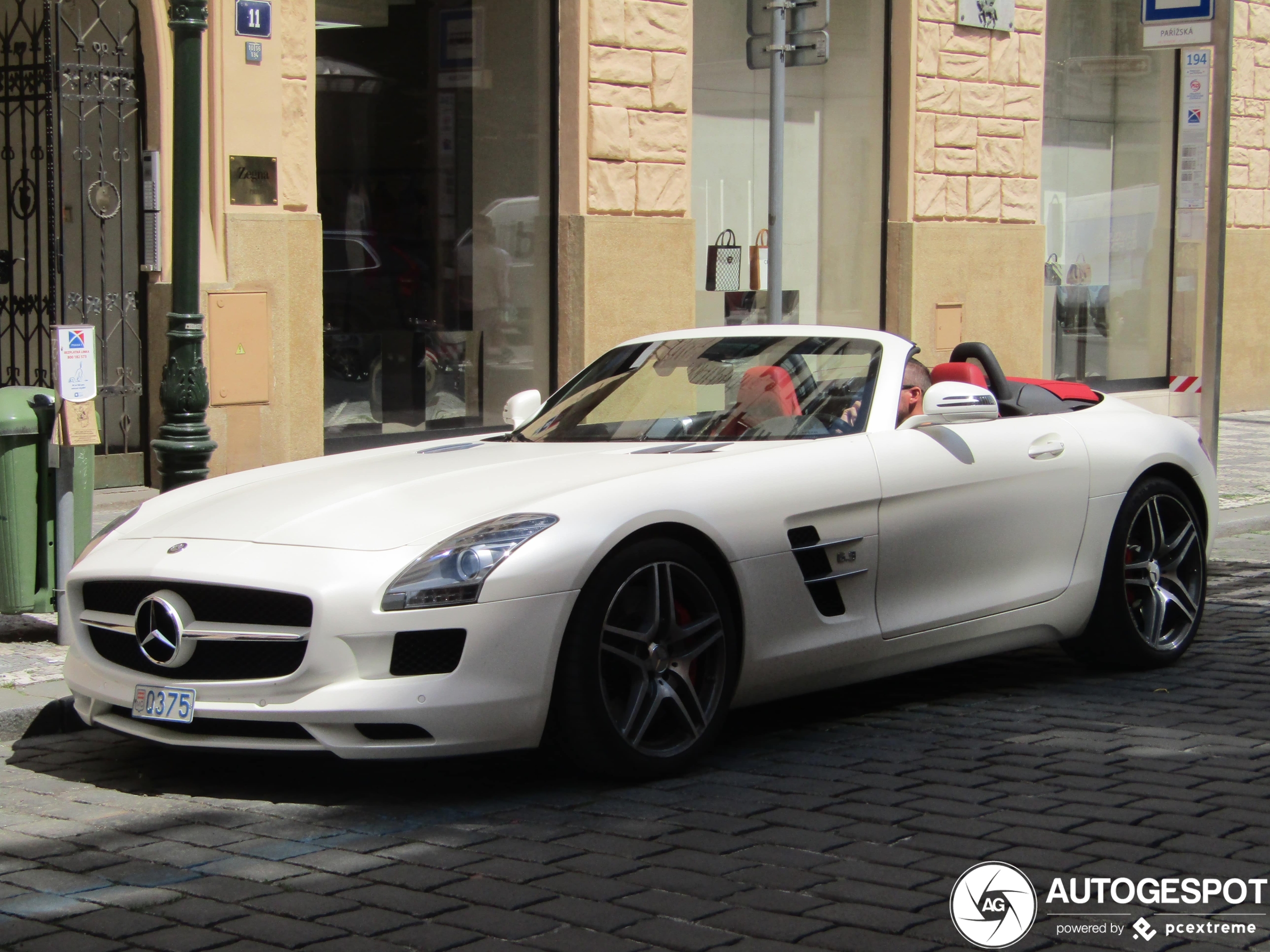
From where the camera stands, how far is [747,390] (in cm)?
625

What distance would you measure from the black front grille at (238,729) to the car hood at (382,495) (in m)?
0.52

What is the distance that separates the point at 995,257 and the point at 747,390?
11630 millimetres

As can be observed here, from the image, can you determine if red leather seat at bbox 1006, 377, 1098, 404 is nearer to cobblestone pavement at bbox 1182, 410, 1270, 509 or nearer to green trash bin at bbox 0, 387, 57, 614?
cobblestone pavement at bbox 1182, 410, 1270, 509

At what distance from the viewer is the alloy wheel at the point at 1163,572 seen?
6.89 meters

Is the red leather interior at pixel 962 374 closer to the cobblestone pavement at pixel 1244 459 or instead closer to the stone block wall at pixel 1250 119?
the cobblestone pavement at pixel 1244 459

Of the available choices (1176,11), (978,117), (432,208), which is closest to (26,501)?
(432,208)

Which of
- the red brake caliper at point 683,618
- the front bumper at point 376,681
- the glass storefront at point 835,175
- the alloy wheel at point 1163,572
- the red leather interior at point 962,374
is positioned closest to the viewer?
the front bumper at point 376,681

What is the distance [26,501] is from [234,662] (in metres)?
2.63

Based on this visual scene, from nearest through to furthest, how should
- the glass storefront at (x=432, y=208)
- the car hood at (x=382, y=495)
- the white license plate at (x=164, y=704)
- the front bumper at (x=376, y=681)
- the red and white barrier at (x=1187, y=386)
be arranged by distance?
the front bumper at (x=376, y=681), the white license plate at (x=164, y=704), the car hood at (x=382, y=495), the glass storefront at (x=432, y=208), the red and white barrier at (x=1187, y=386)

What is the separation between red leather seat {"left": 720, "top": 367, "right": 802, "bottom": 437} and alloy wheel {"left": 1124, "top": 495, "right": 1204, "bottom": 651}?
1.59 meters

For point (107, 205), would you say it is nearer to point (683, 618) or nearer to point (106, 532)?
point (106, 532)

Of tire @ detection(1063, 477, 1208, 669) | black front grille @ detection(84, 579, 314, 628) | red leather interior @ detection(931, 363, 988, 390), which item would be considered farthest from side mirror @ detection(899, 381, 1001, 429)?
black front grille @ detection(84, 579, 314, 628)

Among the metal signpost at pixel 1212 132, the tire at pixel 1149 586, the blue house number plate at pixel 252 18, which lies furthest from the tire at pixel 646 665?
the blue house number plate at pixel 252 18

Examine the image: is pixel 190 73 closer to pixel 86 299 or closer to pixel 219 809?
pixel 219 809
